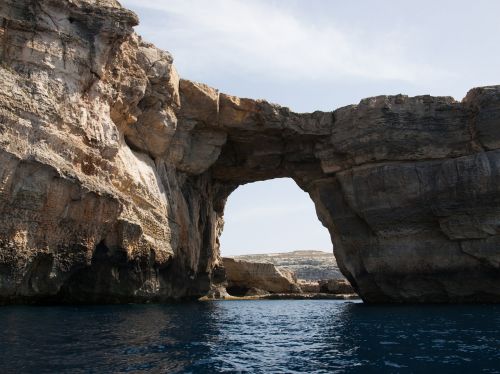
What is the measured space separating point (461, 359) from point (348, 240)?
29.1 meters

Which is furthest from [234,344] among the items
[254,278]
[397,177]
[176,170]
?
[254,278]

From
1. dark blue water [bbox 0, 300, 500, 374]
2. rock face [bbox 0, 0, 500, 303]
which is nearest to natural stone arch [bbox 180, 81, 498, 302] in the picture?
rock face [bbox 0, 0, 500, 303]

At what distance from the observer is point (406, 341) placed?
18.2 meters

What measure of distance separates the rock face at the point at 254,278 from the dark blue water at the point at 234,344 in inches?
1681

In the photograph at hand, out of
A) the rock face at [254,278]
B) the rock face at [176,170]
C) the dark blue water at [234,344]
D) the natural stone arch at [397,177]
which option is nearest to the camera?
the dark blue water at [234,344]

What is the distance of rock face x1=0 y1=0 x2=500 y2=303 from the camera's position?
1065 inches

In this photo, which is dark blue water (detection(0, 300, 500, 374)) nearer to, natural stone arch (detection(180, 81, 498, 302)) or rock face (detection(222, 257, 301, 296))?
natural stone arch (detection(180, 81, 498, 302))

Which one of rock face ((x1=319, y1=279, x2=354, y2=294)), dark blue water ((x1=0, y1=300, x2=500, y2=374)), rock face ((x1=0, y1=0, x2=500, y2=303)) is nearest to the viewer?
dark blue water ((x1=0, y1=300, x2=500, y2=374))

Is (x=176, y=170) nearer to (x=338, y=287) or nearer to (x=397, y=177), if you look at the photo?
(x=397, y=177)

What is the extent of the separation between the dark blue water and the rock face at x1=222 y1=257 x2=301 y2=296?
42706 mm

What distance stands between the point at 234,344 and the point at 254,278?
51204mm

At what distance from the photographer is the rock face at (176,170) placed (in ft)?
88.7

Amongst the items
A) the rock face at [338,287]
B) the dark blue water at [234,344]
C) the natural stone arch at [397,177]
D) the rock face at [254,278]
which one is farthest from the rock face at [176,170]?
the rock face at [338,287]

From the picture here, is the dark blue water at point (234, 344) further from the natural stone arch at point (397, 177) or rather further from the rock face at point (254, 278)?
the rock face at point (254, 278)
